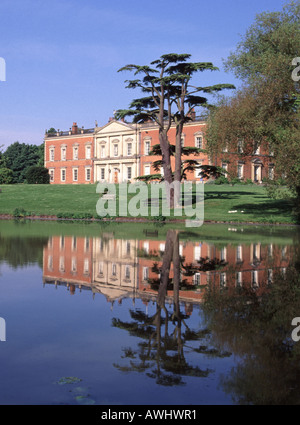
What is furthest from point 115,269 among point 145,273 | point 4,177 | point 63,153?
point 4,177

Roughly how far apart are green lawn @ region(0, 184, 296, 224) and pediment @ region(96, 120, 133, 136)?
22739mm

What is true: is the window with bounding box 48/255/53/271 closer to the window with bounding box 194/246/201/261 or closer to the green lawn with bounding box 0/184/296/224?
the window with bounding box 194/246/201/261

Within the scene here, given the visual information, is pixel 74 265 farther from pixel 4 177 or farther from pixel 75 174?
pixel 4 177

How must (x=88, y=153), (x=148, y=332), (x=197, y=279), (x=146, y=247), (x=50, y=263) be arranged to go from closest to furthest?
(x=148, y=332) < (x=197, y=279) < (x=50, y=263) < (x=146, y=247) < (x=88, y=153)

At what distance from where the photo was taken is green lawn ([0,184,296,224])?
30.0m

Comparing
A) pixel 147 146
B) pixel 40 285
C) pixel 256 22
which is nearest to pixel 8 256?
pixel 40 285

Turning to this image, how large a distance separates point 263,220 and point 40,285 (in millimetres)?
21381

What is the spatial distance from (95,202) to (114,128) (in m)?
35.3

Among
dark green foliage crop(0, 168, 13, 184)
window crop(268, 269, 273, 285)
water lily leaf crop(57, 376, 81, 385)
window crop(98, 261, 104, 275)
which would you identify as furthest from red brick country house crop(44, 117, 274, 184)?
water lily leaf crop(57, 376, 81, 385)

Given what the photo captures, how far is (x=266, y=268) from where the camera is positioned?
10938 millimetres

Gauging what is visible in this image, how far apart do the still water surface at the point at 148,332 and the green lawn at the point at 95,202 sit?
1824 centimetres

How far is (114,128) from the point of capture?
7269cm

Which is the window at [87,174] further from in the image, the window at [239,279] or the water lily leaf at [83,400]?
the water lily leaf at [83,400]
